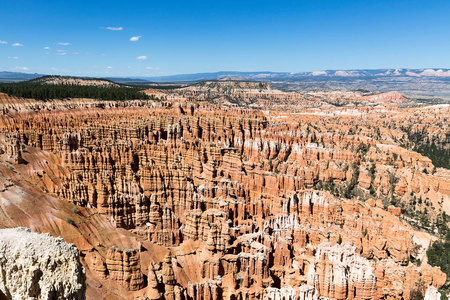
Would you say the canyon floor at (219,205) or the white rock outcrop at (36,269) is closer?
the white rock outcrop at (36,269)

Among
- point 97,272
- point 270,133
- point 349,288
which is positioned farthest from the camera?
point 270,133

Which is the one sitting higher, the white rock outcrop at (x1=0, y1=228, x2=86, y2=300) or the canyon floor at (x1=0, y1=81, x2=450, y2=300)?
the white rock outcrop at (x1=0, y1=228, x2=86, y2=300)

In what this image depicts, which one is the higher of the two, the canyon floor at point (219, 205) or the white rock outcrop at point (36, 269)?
the white rock outcrop at point (36, 269)

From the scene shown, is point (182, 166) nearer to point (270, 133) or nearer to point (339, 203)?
point (339, 203)

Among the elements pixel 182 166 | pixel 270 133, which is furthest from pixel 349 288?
pixel 270 133

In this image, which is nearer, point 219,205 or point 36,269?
point 36,269
